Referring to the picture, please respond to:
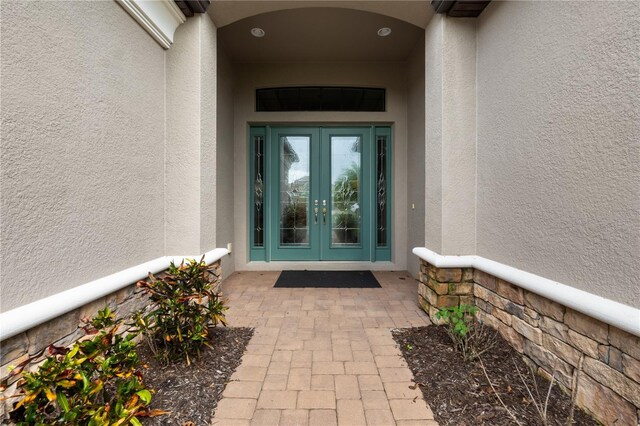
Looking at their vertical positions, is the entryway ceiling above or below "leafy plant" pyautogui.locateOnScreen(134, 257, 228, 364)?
above

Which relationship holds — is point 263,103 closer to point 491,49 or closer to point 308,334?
point 491,49

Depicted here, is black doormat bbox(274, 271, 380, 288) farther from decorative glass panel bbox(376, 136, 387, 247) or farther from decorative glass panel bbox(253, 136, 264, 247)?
decorative glass panel bbox(376, 136, 387, 247)

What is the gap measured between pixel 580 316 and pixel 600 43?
147 centimetres

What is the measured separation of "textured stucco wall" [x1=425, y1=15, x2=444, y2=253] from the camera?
264 cm

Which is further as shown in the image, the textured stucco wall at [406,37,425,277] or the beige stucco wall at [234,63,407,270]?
the beige stucco wall at [234,63,407,270]

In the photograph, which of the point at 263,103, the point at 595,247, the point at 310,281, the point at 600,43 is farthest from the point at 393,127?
the point at 595,247

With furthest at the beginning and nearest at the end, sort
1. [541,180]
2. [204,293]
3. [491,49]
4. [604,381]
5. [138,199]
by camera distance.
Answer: [491,49], [138,199], [204,293], [541,180], [604,381]

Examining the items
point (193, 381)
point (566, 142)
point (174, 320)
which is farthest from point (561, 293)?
point (174, 320)

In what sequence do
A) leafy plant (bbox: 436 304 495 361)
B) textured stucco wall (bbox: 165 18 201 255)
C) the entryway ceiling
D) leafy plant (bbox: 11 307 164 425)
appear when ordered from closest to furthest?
leafy plant (bbox: 11 307 164 425), leafy plant (bbox: 436 304 495 361), textured stucco wall (bbox: 165 18 201 255), the entryway ceiling

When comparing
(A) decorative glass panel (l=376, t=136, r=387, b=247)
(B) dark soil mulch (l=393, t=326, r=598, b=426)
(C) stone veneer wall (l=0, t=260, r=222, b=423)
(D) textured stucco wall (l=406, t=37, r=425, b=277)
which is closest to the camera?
(C) stone veneer wall (l=0, t=260, r=222, b=423)

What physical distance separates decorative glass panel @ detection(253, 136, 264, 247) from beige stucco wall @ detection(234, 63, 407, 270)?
6.5 inches

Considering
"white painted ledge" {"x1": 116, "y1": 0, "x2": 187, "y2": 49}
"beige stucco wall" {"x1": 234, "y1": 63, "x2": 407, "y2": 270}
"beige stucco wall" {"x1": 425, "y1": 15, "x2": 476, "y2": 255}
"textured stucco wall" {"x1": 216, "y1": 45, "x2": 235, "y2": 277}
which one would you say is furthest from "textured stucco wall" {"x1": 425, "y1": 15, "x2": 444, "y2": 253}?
"textured stucco wall" {"x1": 216, "y1": 45, "x2": 235, "y2": 277}

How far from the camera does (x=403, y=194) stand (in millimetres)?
4520

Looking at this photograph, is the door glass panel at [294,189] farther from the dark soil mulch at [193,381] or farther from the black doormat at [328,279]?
the dark soil mulch at [193,381]
